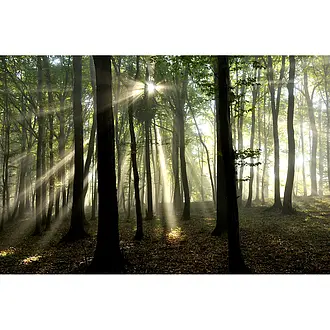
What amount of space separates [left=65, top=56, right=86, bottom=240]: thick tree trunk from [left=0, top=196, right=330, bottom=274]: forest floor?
416 millimetres

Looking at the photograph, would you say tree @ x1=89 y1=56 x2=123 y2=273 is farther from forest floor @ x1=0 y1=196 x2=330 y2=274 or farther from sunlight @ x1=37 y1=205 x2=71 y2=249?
sunlight @ x1=37 y1=205 x2=71 y2=249

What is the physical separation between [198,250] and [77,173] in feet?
14.5

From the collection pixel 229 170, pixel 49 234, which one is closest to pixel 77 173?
pixel 49 234

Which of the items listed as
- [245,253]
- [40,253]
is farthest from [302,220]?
[40,253]

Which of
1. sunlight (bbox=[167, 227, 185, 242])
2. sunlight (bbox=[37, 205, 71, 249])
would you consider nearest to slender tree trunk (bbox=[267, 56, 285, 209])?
sunlight (bbox=[167, 227, 185, 242])

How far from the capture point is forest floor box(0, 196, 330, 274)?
5641 millimetres

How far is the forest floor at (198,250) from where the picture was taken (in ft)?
18.5

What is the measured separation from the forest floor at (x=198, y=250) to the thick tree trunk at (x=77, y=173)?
1.36ft

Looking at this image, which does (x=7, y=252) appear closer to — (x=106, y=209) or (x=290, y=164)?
(x=106, y=209)

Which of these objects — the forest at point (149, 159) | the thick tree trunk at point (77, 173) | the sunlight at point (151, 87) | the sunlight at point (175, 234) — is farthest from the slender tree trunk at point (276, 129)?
the thick tree trunk at point (77, 173)

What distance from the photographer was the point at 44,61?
32.2 ft
